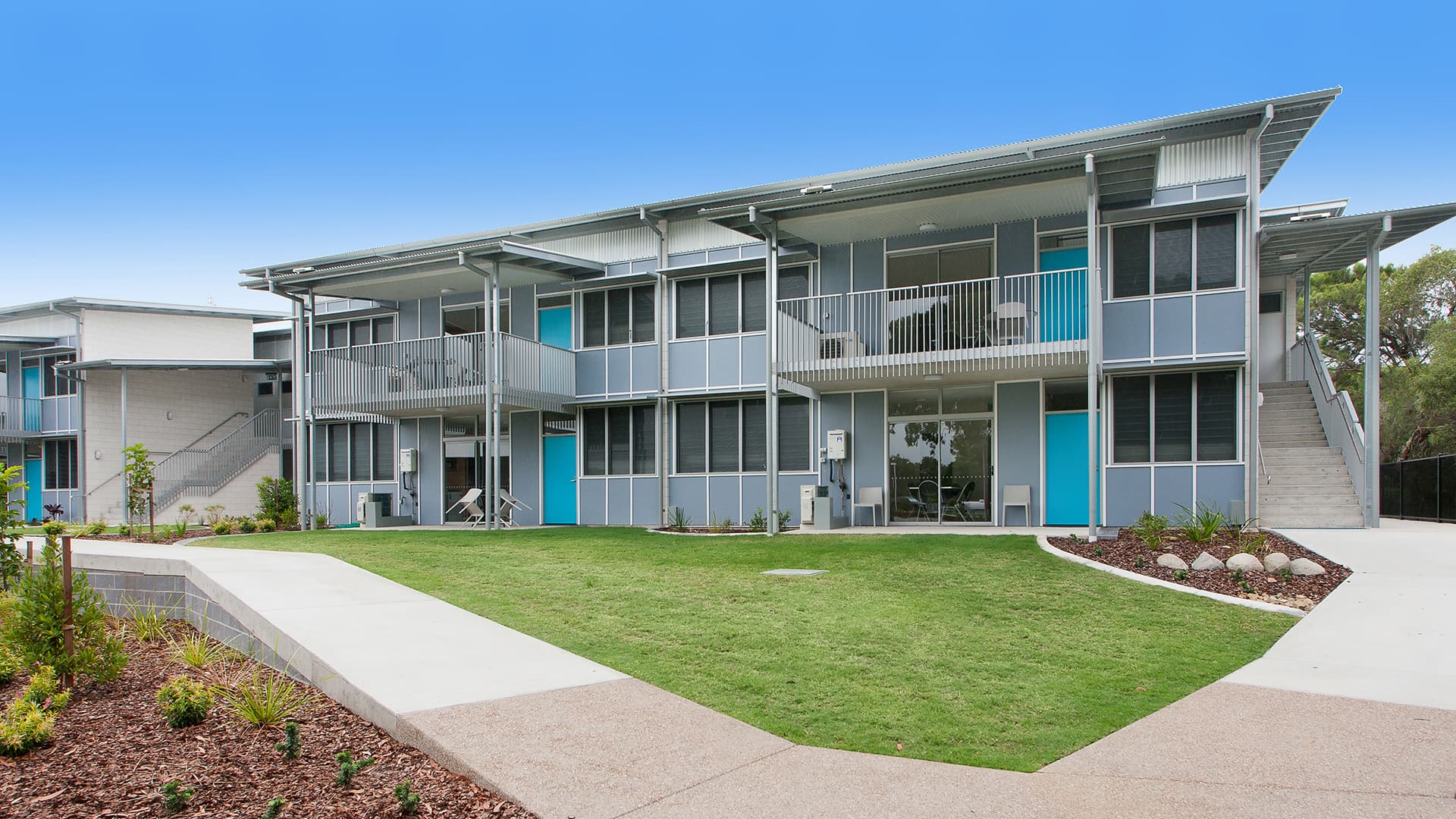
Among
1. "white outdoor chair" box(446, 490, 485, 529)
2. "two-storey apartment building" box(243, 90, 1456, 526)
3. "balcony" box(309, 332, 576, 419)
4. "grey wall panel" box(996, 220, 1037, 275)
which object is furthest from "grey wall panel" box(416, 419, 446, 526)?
"grey wall panel" box(996, 220, 1037, 275)

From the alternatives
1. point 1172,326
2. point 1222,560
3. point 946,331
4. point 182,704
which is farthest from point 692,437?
point 182,704

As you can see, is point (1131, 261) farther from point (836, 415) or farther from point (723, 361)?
point (723, 361)

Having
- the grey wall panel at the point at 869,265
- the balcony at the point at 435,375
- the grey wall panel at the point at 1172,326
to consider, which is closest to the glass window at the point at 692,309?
the balcony at the point at 435,375

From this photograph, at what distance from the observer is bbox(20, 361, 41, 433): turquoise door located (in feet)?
94.7

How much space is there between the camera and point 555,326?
21.3 m

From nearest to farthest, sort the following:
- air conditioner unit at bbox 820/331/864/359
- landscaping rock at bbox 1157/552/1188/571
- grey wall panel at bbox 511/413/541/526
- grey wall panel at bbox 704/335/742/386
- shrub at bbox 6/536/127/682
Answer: shrub at bbox 6/536/127/682 → landscaping rock at bbox 1157/552/1188/571 → air conditioner unit at bbox 820/331/864/359 → grey wall panel at bbox 704/335/742/386 → grey wall panel at bbox 511/413/541/526

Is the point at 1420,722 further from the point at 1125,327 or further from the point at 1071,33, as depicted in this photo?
the point at 1071,33

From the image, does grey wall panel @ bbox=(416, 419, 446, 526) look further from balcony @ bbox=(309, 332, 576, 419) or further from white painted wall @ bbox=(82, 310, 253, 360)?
white painted wall @ bbox=(82, 310, 253, 360)

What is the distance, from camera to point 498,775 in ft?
14.3

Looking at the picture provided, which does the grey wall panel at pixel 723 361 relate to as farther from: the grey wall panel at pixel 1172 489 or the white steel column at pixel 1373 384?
the white steel column at pixel 1373 384

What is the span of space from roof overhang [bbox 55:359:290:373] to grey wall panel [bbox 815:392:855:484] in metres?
16.2

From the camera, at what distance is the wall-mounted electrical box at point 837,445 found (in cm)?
1750

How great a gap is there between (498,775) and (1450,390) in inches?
1199

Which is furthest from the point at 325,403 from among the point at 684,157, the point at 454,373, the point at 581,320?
the point at 684,157
